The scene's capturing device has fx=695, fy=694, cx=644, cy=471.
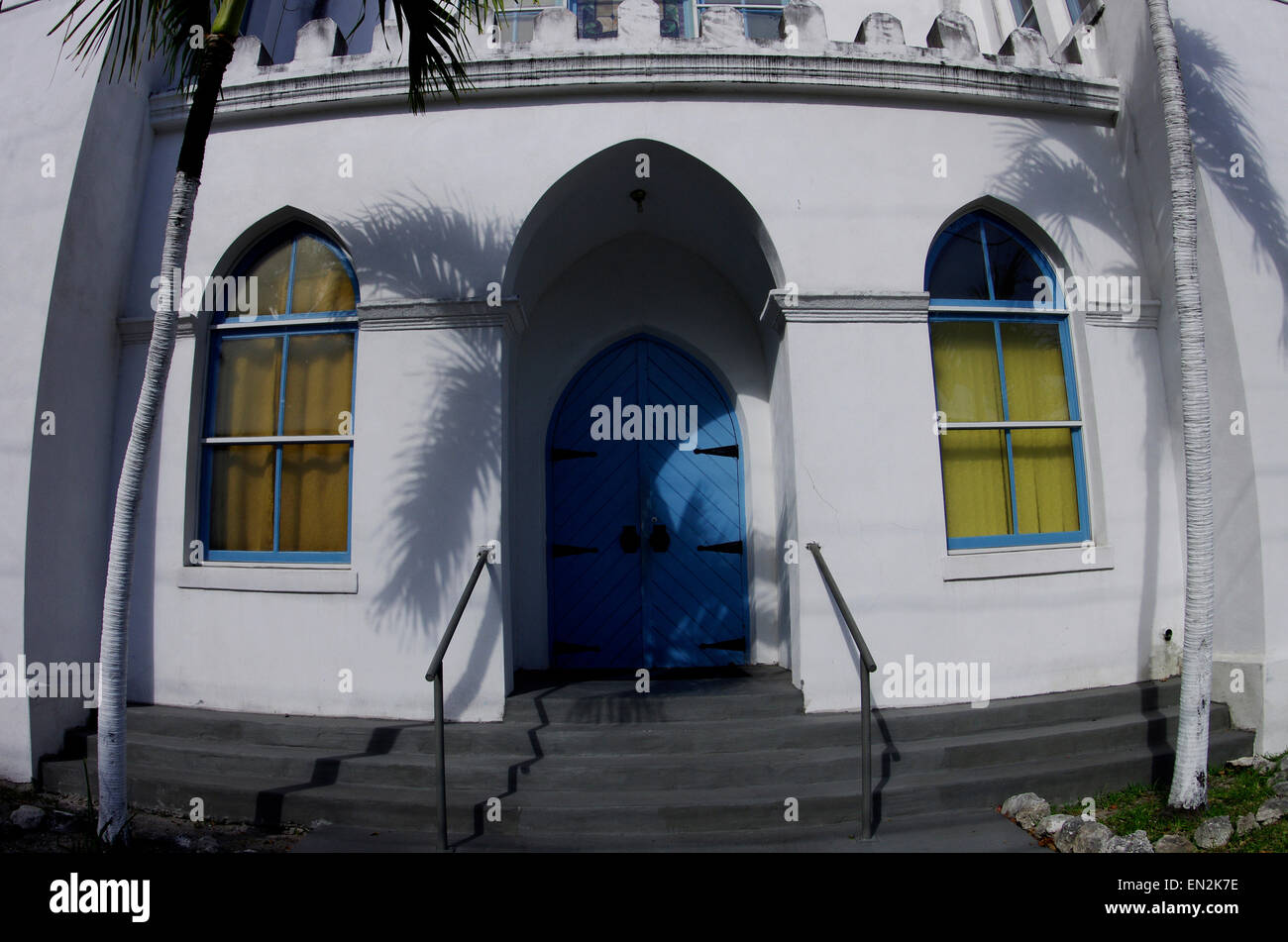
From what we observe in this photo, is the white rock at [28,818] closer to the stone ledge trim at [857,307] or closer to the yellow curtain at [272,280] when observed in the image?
the yellow curtain at [272,280]

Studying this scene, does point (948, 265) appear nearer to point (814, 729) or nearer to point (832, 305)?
point (832, 305)

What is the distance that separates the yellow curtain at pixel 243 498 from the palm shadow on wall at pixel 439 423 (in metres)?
1.06

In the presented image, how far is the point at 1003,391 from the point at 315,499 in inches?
200

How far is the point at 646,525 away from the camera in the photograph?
19.2 feet

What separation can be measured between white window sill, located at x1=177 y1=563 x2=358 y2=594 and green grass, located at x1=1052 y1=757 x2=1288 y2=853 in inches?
183

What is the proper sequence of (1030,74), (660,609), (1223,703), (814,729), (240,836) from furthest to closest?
(660,609)
(1030,74)
(1223,703)
(814,729)
(240,836)

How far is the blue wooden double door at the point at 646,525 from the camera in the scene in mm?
5828

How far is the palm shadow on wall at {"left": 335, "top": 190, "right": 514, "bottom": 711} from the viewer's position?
463cm

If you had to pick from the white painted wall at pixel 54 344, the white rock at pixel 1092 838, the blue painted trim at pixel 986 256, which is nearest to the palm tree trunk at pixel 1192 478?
the white rock at pixel 1092 838
